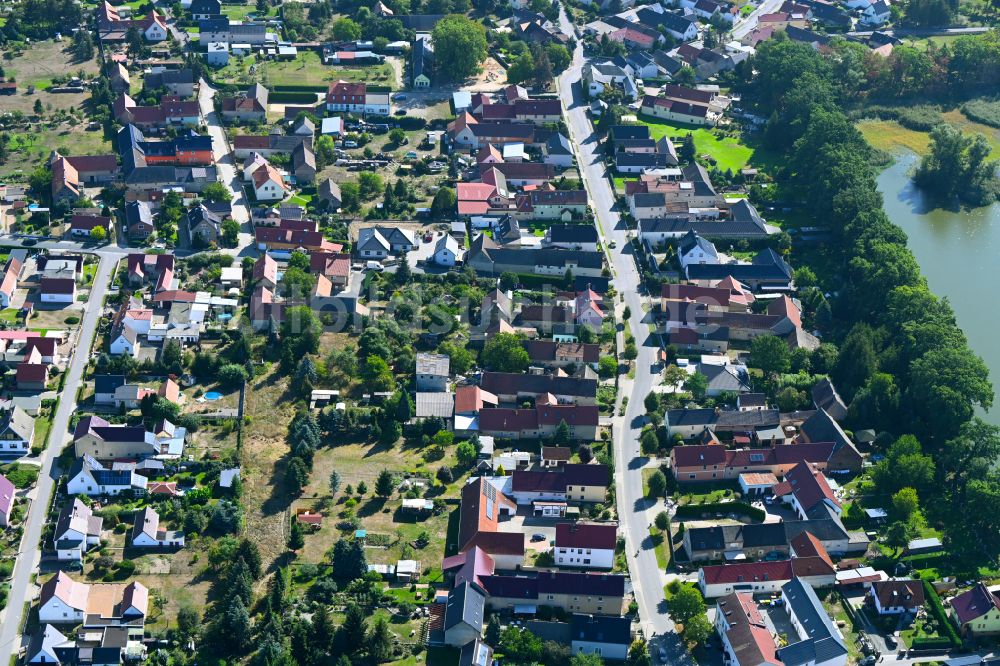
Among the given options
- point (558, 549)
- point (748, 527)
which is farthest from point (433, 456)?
point (748, 527)

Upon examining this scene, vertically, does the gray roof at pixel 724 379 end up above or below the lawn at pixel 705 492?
above

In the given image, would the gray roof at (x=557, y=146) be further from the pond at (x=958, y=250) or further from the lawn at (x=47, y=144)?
the lawn at (x=47, y=144)

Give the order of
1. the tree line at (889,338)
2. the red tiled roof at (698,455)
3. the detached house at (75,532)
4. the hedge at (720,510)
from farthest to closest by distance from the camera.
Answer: the red tiled roof at (698,455), the tree line at (889,338), the hedge at (720,510), the detached house at (75,532)

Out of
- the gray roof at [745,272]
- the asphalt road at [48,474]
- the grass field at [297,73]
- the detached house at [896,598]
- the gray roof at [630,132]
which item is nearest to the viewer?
the asphalt road at [48,474]

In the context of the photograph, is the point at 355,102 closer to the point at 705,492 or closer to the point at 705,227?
the point at 705,227

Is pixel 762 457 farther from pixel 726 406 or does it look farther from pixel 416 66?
pixel 416 66

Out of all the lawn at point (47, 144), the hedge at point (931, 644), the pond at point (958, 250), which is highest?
the hedge at point (931, 644)

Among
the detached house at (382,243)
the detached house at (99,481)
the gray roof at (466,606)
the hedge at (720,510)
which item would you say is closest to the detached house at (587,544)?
the gray roof at (466,606)

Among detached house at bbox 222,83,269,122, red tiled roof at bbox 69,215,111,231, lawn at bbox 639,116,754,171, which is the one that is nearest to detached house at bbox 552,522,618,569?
red tiled roof at bbox 69,215,111,231
